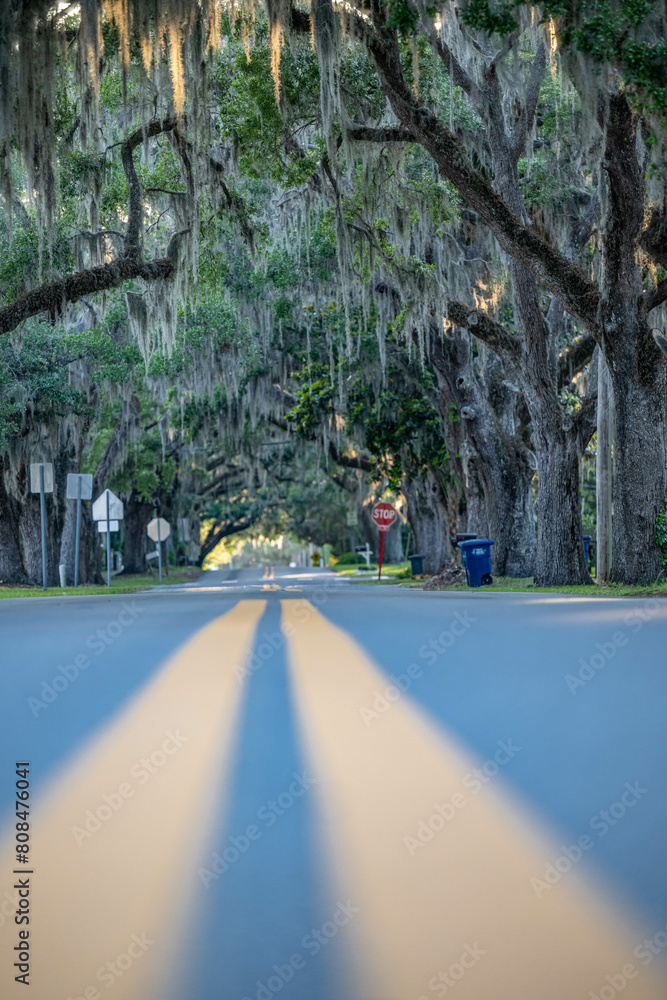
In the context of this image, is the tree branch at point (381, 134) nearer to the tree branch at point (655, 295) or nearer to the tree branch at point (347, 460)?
the tree branch at point (655, 295)

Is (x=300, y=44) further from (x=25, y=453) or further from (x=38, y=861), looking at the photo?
(x=25, y=453)

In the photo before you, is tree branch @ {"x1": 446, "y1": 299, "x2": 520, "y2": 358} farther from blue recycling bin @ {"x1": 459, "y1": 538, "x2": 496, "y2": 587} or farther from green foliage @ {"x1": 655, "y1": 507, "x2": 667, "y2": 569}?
green foliage @ {"x1": 655, "y1": 507, "x2": 667, "y2": 569}

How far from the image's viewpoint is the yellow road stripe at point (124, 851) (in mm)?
3166

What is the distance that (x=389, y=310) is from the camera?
2730 cm

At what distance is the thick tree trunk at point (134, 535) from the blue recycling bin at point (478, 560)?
104 feet

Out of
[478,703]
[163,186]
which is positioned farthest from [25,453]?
[478,703]

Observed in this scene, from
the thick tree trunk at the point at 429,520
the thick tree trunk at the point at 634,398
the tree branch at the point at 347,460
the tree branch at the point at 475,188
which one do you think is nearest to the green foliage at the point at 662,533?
the thick tree trunk at the point at 634,398

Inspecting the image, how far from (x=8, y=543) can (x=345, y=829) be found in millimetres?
34095

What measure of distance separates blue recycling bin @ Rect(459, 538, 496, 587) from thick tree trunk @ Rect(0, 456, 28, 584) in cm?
1663

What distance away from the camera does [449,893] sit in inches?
146

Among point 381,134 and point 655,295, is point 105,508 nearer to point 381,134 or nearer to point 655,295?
point 381,134

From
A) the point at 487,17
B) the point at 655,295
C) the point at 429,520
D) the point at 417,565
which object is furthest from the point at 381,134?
the point at 429,520

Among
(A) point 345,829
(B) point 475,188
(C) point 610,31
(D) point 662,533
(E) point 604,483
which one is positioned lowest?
(A) point 345,829

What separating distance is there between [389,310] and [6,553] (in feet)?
52.8
